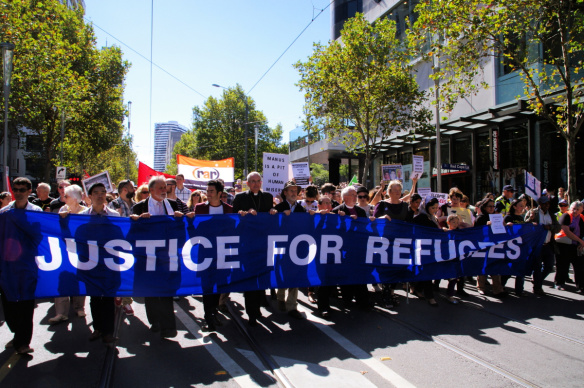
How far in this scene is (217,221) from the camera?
5371mm

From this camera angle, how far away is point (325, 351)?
15.1 ft

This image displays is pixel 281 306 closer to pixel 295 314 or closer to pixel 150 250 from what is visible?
pixel 295 314

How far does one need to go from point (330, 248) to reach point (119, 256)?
8.77ft

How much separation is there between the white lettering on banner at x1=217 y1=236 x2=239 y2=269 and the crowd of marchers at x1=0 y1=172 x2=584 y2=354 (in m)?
0.40

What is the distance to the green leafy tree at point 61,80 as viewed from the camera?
1888cm

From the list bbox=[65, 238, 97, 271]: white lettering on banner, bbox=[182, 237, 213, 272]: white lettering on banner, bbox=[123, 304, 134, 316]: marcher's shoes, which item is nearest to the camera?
bbox=[65, 238, 97, 271]: white lettering on banner

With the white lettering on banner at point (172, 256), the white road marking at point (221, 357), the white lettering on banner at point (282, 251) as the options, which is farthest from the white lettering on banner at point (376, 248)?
the white lettering on banner at point (172, 256)

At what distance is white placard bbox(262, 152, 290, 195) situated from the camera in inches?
277

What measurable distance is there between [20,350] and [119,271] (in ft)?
3.95

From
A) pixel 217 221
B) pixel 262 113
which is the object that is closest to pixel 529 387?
pixel 217 221

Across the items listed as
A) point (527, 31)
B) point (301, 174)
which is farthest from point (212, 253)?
point (527, 31)

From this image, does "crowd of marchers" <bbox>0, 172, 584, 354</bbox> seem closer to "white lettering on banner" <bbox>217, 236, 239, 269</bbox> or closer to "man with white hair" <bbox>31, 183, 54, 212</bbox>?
"man with white hair" <bbox>31, 183, 54, 212</bbox>

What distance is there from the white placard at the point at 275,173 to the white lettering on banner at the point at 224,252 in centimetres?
175

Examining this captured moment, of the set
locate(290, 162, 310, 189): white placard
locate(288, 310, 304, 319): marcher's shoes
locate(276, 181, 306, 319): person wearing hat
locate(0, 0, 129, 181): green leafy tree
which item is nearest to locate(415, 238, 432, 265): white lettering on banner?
locate(276, 181, 306, 319): person wearing hat
